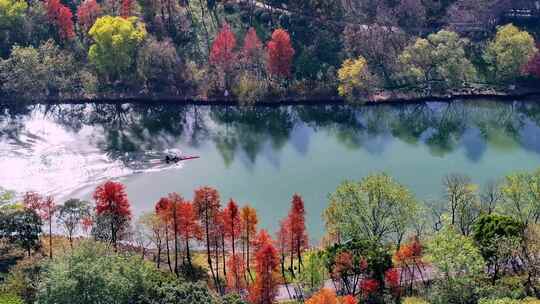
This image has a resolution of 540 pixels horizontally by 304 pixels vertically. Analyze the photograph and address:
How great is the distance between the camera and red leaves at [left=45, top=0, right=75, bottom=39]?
117812 mm

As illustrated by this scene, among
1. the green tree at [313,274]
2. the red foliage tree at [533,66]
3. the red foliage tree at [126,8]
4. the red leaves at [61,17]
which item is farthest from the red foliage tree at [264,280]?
the red leaves at [61,17]

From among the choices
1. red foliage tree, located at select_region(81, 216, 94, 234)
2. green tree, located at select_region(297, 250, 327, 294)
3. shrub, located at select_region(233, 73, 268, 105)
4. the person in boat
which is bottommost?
green tree, located at select_region(297, 250, 327, 294)

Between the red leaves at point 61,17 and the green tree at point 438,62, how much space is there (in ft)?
165

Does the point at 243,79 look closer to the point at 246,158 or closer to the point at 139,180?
the point at 246,158

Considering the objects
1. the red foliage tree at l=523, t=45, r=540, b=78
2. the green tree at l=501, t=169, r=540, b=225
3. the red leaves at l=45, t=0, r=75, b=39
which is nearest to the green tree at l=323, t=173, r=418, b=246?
the green tree at l=501, t=169, r=540, b=225

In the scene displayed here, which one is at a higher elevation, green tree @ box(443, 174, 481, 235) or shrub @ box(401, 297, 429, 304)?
green tree @ box(443, 174, 481, 235)

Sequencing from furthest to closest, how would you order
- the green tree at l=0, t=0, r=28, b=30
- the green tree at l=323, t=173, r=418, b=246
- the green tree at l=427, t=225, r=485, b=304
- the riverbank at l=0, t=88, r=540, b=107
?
the green tree at l=0, t=0, r=28, b=30 < the riverbank at l=0, t=88, r=540, b=107 < the green tree at l=323, t=173, r=418, b=246 < the green tree at l=427, t=225, r=485, b=304

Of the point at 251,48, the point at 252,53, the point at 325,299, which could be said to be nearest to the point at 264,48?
the point at 252,53

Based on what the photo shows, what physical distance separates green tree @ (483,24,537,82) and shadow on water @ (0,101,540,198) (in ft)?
15.6

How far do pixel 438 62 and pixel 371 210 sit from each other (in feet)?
134

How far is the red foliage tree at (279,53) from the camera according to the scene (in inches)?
4437

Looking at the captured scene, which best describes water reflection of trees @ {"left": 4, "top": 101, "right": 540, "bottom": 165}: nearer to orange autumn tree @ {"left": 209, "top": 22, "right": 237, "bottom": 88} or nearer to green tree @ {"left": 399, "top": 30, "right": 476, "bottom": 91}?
green tree @ {"left": 399, "top": 30, "right": 476, "bottom": 91}

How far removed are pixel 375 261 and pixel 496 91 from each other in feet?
172

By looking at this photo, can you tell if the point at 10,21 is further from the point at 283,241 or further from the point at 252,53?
the point at 283,241
